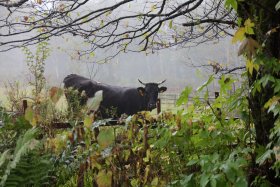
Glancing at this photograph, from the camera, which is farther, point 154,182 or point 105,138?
point 154,182

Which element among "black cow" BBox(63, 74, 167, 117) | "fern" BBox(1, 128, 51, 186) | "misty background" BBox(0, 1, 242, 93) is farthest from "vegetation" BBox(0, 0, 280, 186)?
"misty background" BBox(0, 1, 242, 93)

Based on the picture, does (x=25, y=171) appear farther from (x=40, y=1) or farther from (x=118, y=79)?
(x=118, y=79)

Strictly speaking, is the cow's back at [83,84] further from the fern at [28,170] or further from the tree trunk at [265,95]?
the tree trunk at [265,95]

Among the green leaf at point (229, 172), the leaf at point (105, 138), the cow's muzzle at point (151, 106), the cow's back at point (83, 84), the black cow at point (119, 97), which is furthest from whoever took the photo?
the cow's back at point (83, 84)

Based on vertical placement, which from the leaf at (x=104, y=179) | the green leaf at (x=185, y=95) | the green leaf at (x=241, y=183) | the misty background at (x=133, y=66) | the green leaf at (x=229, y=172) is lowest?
the leaf at (x=104, y=179)

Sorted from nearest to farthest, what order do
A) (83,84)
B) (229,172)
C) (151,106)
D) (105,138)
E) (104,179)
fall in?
(229,172) → (105,138) → (104,179) → (151,106) → (83,84)

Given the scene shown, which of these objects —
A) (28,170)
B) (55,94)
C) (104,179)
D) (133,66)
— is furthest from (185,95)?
(133,66)

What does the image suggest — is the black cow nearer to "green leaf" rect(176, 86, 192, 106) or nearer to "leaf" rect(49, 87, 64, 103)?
"leaf" rect(49, 87, 64, 103)

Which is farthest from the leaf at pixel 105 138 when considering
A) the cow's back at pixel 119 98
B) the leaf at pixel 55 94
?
the cow's back at pixel 119 98

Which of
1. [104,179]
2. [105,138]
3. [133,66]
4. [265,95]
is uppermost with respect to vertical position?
[133,66]

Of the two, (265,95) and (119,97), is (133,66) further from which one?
(265,95)

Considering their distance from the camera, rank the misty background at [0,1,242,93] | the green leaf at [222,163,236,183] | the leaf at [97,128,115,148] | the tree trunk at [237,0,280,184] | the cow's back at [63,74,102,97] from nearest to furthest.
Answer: the green leaf at [222,163,236,183] < the leaf at [97,128,115,148] < the tree trunk at [237,0,280,184] < the cow's back at [63,74,102,97] < the misty background at [0,1,242,93]

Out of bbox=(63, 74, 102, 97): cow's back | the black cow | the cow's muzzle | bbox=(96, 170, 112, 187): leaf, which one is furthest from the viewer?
bbox=(63, 74, 102, 97): cow's back

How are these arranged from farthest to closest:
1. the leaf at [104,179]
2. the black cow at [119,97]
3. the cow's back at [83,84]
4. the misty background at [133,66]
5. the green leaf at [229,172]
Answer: the misty background at [133,66]
the cow's back at [83,84]
the black cow at [119,97]
the leaf at [104,179]
the green leaf at [229,172]
